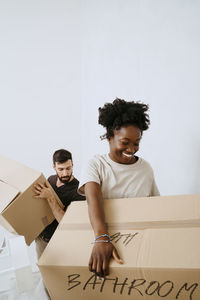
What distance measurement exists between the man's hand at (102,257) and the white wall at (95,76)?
1.75ft

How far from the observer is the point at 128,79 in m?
1.32

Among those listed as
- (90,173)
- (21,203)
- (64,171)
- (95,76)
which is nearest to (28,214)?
(21,203)

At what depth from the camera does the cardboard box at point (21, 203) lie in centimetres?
79

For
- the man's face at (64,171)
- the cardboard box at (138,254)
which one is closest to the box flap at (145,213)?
the cardboard box at (138,254)

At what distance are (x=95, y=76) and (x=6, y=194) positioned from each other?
1.32 m

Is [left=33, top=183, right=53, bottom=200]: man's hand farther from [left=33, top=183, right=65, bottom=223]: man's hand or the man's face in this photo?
the man's face

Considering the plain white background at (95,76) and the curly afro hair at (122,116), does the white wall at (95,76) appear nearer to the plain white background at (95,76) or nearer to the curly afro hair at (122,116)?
the plain white background at (95,76)

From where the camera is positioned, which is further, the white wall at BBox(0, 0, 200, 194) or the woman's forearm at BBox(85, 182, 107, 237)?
the white wall at BBox(0, 0, 200, 194)

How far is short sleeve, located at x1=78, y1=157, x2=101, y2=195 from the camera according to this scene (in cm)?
77

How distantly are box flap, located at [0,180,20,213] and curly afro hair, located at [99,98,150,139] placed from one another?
0.40 metres

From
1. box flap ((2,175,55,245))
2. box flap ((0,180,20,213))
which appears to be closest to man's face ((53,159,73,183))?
box flap ((2,175,55,245))

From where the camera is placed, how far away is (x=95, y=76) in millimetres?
1846

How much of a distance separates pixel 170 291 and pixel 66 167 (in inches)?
31.6

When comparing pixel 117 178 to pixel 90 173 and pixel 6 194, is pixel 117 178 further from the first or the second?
pixel 6 194
